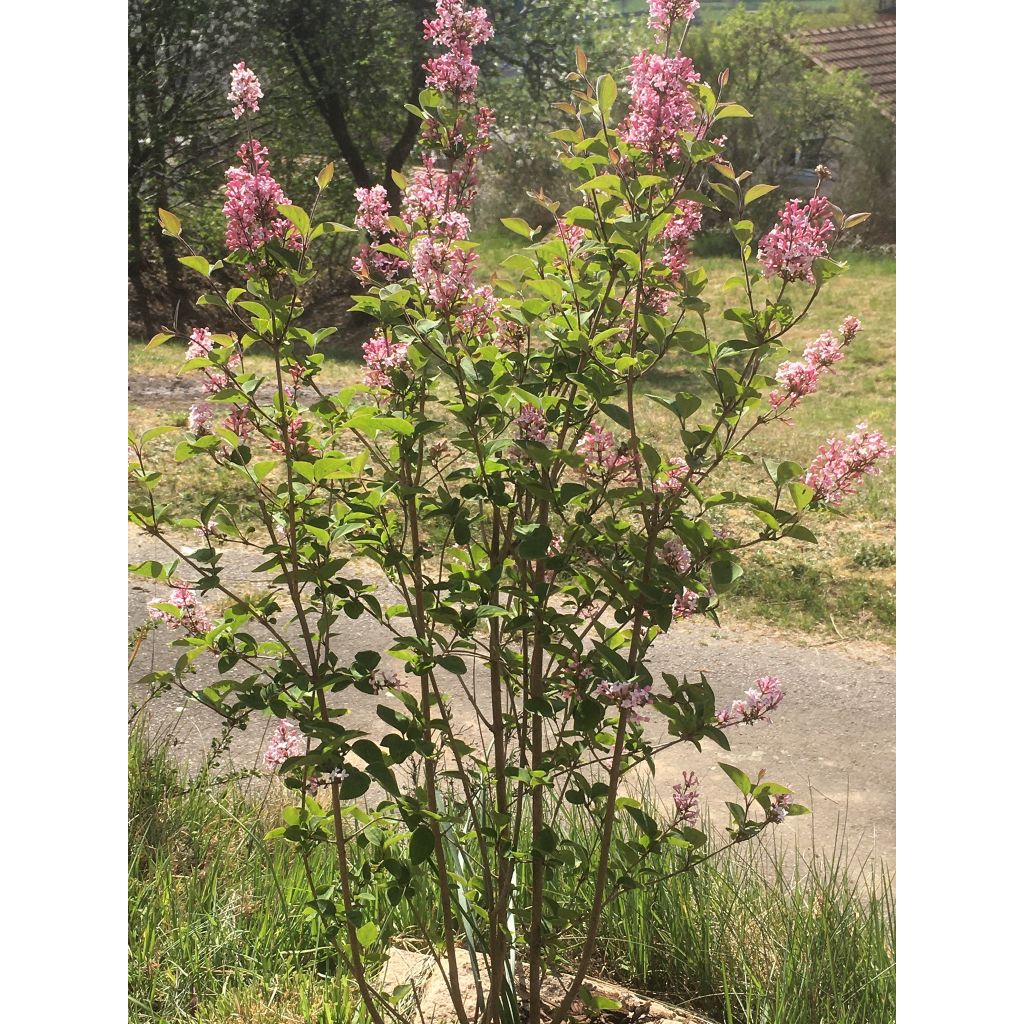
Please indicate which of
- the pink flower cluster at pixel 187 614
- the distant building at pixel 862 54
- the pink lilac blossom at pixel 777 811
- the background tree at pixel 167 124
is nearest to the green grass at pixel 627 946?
the pink lilac blossom at pixel 777 811

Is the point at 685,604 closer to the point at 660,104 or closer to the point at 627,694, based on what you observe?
the point at 627,694

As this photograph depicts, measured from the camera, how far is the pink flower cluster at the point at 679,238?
1030 millimetres

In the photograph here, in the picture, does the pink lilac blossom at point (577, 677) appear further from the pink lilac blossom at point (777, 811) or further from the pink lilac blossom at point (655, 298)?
the pink lilac blossom at point (655, 298)

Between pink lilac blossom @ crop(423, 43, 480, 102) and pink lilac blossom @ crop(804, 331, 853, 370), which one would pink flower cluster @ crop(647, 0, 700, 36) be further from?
pink lilac blossom @ crop(804, 331, 853, 370)

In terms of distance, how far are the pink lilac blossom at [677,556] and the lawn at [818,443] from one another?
736 mm

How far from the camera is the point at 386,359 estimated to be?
1.04 m

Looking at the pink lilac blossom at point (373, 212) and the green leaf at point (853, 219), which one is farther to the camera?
the pink lilac blossom at point (373, 212)

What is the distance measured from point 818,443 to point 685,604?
4.01m
